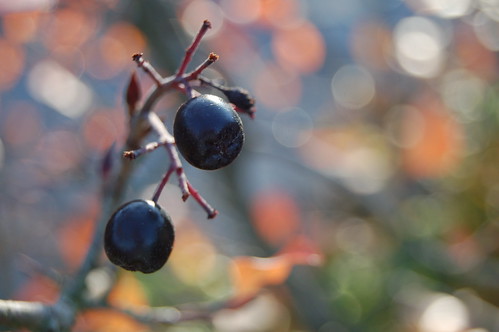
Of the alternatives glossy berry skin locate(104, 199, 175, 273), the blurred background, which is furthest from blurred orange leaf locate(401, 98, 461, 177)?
glossy berry skin locate(104, 199, 175, 273)

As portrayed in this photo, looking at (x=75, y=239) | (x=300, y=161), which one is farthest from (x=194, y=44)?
(x=75, y=239)

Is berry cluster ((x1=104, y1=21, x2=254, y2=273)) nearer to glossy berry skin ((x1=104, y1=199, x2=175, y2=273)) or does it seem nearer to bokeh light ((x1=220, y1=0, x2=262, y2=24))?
glossy berry skin ((x1=104, y1=199, x2=175, y2=273))

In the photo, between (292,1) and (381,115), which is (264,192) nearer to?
(381,115)

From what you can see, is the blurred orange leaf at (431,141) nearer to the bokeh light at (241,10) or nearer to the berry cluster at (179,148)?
the bokeh light at (241,10)

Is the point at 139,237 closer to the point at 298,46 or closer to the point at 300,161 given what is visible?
the point at 300,161

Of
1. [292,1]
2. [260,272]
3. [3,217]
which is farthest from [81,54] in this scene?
[260,272]
